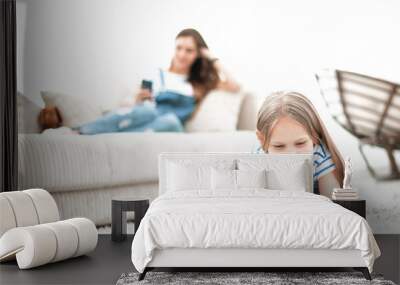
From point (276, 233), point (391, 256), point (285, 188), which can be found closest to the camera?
point (276, 233)

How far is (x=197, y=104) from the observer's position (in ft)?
24.6

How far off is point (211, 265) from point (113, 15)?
3571 millimetres

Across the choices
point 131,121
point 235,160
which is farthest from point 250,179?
point 131,121

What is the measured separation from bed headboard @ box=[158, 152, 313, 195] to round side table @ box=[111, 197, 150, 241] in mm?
451

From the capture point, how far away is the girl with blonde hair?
24.4ft

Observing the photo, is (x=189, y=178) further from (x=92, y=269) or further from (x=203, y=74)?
(x=92, y=269)

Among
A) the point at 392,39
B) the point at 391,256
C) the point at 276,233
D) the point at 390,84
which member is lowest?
the point at 391,256

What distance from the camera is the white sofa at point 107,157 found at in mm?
7414

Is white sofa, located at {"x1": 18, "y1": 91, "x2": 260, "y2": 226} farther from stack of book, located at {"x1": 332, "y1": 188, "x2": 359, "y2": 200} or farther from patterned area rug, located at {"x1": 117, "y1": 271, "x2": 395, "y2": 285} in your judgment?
patterned area rug, located at {"x1": 117, "y1": 271, "x2": 395, "y2": 285}

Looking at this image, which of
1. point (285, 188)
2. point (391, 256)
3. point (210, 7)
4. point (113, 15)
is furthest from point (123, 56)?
point (391, 256)

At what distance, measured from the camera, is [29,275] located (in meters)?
5.20

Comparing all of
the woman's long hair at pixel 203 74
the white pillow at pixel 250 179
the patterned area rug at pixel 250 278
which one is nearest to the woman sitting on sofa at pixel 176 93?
the woman's long hair at pixel 203 74

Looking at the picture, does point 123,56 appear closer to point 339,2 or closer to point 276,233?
point 339,2

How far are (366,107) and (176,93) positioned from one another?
215cm
